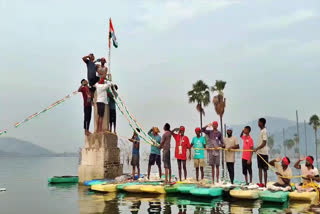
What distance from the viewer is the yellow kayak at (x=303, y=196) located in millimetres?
11188

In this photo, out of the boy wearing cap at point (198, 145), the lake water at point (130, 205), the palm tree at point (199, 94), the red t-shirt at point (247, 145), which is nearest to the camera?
the lake water at point (130, 205)

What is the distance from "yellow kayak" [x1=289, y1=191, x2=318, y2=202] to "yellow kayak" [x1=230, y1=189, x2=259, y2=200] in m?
1.07

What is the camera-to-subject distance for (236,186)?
1267 cm

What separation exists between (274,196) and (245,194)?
919mm

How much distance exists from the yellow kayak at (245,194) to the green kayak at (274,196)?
0.53 feet

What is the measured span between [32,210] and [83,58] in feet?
27.6

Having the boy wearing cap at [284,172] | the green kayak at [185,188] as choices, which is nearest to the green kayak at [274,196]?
the boy wearing cap at [284,172]

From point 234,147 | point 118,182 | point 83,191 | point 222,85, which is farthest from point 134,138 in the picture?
point 222,85

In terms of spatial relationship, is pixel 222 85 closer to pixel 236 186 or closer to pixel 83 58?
pixel 83 58

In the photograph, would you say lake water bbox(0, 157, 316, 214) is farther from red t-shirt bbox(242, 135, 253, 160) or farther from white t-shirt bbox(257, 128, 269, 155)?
white t-shirt bbox(257, 128, 269, 155)

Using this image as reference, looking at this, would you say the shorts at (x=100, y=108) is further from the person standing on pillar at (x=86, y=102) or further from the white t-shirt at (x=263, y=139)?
the white t-shirt at (x=263, y=139)

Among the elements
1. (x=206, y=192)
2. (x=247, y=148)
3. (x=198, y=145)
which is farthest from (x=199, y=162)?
(x=206, y=192)

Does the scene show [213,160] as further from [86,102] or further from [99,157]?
[86,102]

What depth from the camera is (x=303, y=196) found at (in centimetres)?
1123
